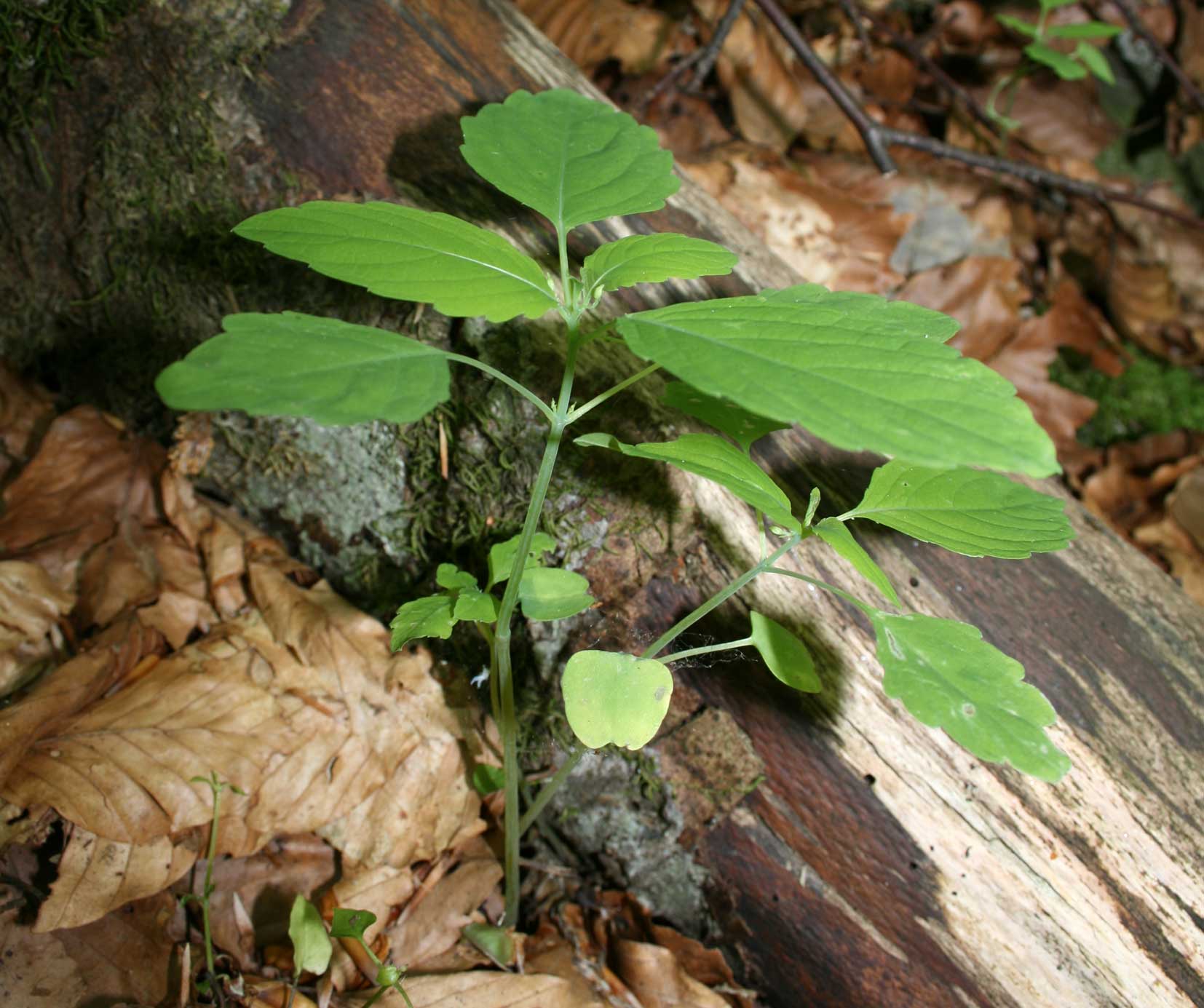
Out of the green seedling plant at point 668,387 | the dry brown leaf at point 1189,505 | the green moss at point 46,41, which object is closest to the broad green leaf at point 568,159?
the green seedling plant at point 668,387

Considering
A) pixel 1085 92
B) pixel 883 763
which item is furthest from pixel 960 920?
pixel 1085 92

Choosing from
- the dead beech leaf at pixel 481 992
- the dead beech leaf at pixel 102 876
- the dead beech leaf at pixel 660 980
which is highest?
the dead beech leaf at pixel 660 980

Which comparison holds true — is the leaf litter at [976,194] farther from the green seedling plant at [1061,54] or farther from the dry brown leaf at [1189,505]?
the green seedling plant at [1061,54]

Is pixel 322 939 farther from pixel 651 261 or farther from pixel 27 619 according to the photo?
pixel 651 261

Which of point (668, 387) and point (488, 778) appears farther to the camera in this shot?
point (488, 778)

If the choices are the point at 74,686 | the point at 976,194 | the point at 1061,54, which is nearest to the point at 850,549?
the point at 74,686

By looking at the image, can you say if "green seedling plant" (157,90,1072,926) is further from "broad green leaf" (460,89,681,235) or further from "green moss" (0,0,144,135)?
"green moss" (0,0,144,135)

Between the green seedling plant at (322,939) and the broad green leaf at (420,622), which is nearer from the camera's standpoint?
the broad green leaf at (420,622)
